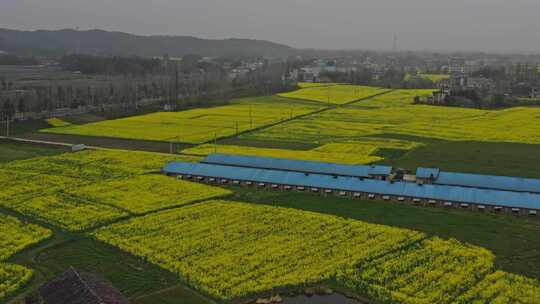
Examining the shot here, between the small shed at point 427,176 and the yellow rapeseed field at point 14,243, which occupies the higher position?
the small shed at point 427,176

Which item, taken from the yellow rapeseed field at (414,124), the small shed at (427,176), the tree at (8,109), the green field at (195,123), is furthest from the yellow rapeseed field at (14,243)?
the tree at (8,109)

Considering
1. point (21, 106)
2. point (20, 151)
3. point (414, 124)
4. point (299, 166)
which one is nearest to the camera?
point (299, 166)

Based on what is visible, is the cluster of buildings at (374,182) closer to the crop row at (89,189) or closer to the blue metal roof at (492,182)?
the blue metal roof at (492,182)

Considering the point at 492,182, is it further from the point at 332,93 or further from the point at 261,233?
the point at 332,93

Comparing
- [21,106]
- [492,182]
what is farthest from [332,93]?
[492,182]

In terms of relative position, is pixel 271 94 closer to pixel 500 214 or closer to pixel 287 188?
pixel 287 188

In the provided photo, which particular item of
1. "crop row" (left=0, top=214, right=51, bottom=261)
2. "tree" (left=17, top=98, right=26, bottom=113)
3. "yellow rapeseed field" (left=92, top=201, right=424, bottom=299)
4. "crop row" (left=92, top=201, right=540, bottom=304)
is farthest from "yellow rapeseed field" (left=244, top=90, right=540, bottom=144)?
"tree" (left=17, top=98, right=26, bottom=113)

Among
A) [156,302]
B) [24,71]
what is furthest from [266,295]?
[24,71]
